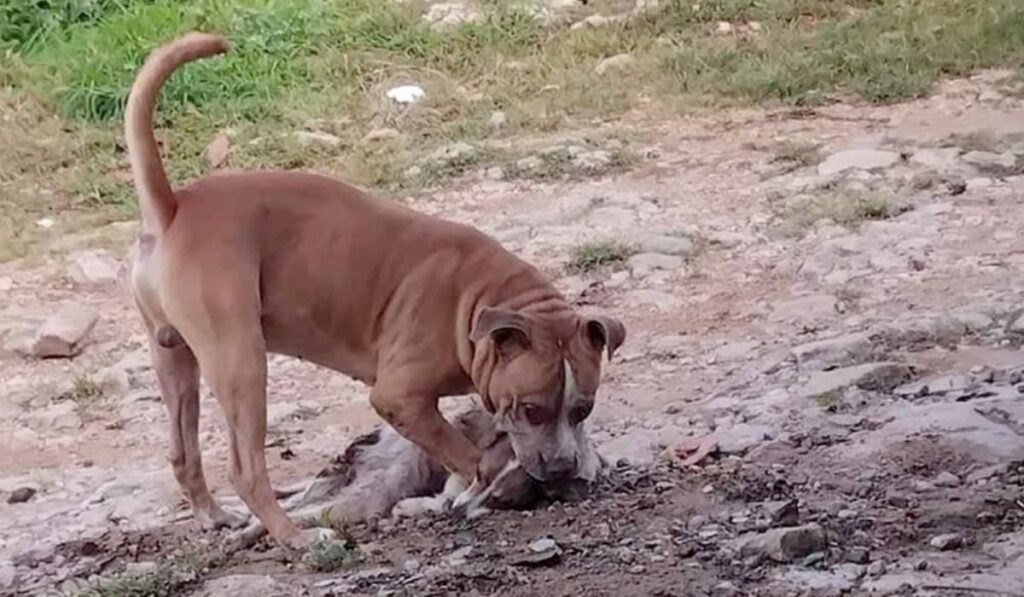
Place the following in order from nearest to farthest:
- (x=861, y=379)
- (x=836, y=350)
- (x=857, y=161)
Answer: (x=861, y=379), (x=836, y=350), (x=857, y=161)

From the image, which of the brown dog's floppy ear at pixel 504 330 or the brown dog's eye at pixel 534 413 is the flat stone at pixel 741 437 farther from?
the brown dog's floppy ear at pixel 504 330

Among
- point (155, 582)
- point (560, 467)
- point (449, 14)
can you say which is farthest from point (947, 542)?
Result: point (449, 14)

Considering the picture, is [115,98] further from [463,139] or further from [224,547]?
[224,547]

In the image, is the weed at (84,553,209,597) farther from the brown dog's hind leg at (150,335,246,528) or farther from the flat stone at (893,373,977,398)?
the flat stone at (893,373,977,398)

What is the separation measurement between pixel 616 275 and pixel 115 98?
396 cm

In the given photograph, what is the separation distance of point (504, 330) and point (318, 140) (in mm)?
5184

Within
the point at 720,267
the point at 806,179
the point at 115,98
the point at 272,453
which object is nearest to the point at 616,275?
the point at 720,267

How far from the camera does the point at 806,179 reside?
850cm

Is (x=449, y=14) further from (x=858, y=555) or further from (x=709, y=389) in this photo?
(x=858, y=555)

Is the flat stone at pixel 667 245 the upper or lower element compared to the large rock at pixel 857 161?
lower

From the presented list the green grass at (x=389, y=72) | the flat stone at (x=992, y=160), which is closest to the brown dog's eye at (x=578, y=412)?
the flat stone at (x=992, y=160)

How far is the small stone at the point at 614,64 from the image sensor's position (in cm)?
1049

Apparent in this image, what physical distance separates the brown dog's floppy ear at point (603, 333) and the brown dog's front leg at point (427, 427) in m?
0.46

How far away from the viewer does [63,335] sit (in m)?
7.37
